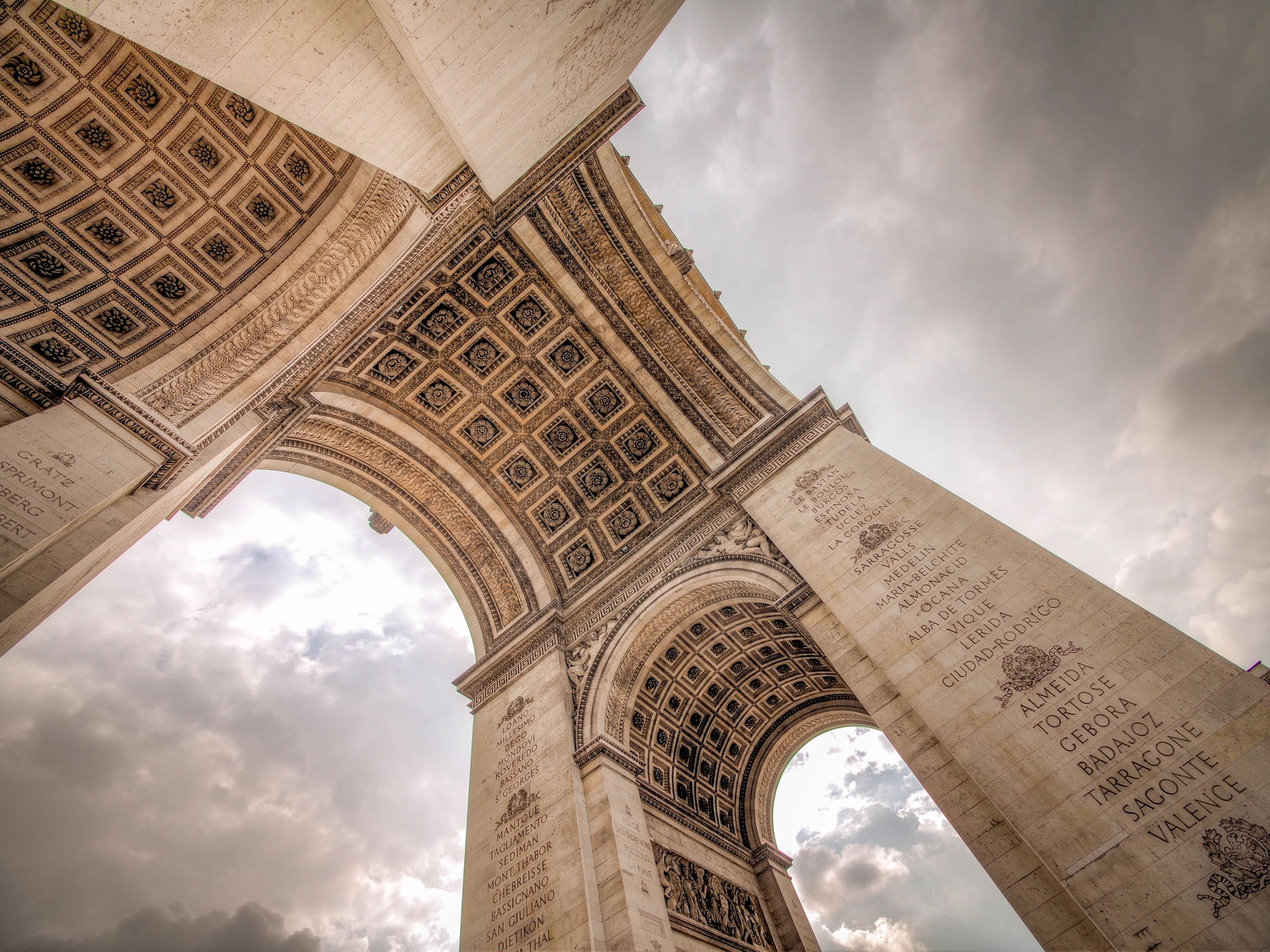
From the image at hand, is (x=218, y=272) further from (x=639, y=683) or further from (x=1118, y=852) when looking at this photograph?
(x=1118, y=852)

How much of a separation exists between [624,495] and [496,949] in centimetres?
764

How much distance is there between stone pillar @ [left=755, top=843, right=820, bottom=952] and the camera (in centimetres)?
1049

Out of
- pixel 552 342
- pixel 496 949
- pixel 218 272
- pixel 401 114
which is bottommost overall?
pixel 496 949

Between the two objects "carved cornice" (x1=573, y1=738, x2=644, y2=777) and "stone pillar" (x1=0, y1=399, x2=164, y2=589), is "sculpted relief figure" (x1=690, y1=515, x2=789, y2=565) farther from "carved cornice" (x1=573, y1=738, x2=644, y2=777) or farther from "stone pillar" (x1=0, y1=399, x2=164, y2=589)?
"stone pillar" (x1=0, y1=399, x2=164, y2=589)

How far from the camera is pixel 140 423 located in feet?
19.8

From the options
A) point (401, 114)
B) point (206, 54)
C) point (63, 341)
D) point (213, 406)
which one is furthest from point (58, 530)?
point (401, 114)

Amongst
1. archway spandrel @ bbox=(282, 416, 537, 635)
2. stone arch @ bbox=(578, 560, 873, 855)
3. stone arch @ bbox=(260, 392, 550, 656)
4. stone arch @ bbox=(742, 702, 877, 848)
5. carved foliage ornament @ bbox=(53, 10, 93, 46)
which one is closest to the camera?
carved foliage ornament @ bbox=(53, 10, 93, 46)

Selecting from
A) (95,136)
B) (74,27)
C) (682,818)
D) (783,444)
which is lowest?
(682,818)

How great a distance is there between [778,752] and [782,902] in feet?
9.97

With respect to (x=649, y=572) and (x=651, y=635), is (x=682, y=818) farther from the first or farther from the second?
(x=649, y=572)

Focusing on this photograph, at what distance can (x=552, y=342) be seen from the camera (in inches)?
475

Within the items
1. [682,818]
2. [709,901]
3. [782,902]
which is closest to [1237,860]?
[709,901]

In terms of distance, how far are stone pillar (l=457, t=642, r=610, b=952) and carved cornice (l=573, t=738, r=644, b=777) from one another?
0.58 ft

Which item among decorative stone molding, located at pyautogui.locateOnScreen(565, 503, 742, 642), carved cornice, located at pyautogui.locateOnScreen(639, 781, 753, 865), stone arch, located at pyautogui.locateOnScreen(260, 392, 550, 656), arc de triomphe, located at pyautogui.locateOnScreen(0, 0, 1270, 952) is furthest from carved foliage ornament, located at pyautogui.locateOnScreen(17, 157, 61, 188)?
carved cornice, located at pyautogui.locateOnScreen(639, 781, 753, 865)
